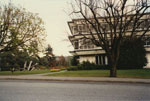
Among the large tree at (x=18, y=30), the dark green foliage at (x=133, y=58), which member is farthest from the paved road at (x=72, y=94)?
the dark green foliage at (x=133, y=58)

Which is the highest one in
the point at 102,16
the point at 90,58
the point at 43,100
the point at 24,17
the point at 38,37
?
the point at 24,17

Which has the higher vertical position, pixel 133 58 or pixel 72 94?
pixel 133 58

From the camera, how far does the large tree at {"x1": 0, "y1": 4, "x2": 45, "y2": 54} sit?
17250mm

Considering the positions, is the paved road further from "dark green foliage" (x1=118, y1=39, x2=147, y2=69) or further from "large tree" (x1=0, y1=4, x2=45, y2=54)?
"dark green foliage" (x1=118, y1=39, x2=147, y2=69)

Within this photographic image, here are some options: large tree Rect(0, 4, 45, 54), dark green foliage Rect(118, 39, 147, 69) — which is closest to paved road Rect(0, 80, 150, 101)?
large tree Rect(0, 4, 45, 54)

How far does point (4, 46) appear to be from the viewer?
60.0ft

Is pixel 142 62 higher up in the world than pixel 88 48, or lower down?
lower down

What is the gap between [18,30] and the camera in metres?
18.2

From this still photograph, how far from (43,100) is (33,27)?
1730 centimetres

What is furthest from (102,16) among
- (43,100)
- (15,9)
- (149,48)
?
(149,48)

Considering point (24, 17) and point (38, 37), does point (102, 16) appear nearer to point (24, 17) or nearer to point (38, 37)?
point (38, 37)

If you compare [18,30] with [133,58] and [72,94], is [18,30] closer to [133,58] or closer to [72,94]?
[72,94]

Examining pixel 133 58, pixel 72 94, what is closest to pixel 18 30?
pixel 72 94

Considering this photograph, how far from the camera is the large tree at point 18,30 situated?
56.6 ft
